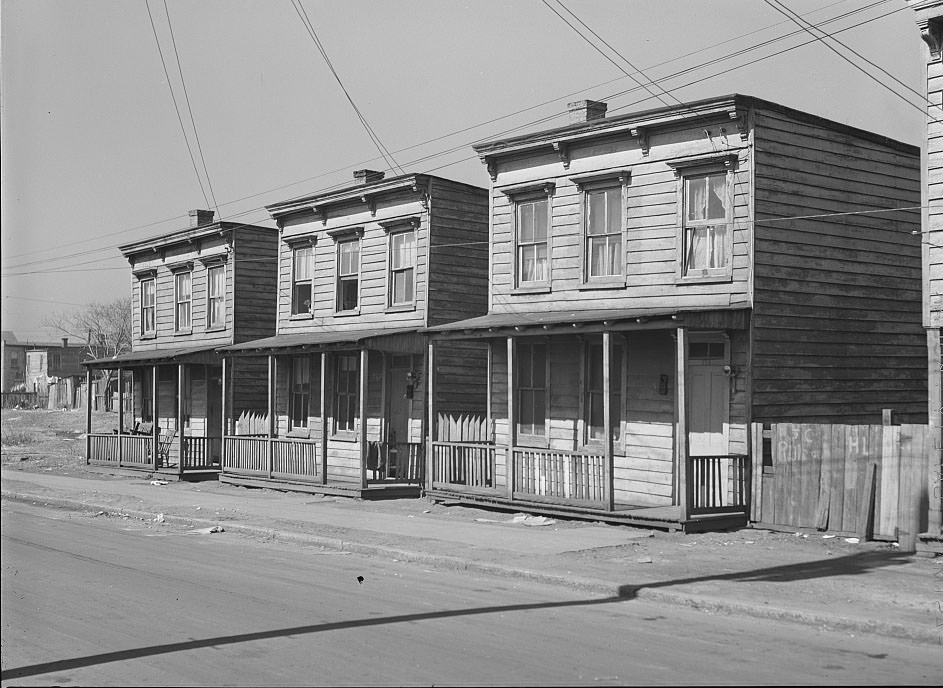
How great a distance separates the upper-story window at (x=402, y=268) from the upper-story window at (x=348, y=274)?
54.4 inches

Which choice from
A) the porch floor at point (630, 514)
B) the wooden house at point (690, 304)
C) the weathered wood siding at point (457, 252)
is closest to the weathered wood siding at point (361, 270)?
the weathered wood siding at point (457, 252)

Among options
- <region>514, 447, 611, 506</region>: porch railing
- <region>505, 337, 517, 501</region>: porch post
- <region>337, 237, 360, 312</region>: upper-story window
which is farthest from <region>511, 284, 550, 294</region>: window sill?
<region>337, 237, 360, 312</region>: upper-story window

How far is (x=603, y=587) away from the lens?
1166 cm

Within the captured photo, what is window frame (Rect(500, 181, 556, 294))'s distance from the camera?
67.7 ft

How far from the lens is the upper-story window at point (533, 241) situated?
68.6ft

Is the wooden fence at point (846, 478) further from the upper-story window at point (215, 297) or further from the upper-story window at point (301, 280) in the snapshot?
the upper-story window at point (215, 297)

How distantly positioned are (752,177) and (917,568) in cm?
684

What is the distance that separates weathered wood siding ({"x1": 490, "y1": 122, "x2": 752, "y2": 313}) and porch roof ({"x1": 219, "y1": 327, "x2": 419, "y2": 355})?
102 inches

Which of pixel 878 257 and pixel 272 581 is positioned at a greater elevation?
pixel 878 257

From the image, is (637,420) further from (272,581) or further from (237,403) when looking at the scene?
(237,403)

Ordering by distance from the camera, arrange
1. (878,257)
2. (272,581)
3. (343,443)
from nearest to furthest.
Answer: (272,581) → (878,257) → (343,443)

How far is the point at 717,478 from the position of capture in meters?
17.3

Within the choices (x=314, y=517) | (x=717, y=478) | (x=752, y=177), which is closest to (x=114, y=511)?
(x=314, y=517)

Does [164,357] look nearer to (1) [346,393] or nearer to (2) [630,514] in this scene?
(1) [346,393]
